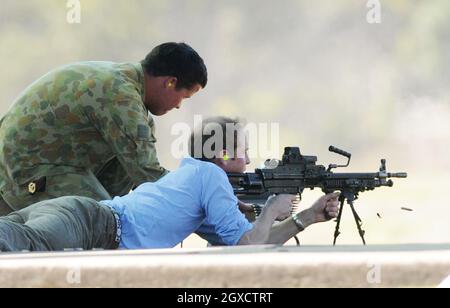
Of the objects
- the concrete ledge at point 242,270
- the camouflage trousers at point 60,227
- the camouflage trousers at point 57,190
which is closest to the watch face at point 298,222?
the camouflage trousers at point 60,227

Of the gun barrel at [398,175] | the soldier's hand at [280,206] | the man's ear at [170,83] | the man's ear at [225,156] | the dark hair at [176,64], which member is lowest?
the gun barrel at [398,175]

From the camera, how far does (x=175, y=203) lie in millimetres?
3090

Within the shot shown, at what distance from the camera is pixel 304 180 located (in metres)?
4.95

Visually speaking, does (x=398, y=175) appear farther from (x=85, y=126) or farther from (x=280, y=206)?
(x=85, y=126)

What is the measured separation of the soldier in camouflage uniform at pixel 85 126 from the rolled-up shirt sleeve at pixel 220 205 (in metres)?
0.82

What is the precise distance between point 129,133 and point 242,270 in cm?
314

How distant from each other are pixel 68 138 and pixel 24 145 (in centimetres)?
19

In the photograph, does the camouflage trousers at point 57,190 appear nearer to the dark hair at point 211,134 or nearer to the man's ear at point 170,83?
the man's ear at point 170,83

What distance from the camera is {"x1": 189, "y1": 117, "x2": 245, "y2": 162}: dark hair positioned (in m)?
3.39

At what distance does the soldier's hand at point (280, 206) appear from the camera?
11.6ft

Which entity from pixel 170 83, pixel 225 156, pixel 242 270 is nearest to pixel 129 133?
pixel 170 83

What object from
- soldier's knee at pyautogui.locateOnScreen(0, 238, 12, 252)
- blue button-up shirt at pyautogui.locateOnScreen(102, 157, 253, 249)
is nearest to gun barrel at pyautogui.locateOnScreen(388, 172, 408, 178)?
blue button-up shirt at pyautogui.locateOnScreen(102, 157, 253, 249)
